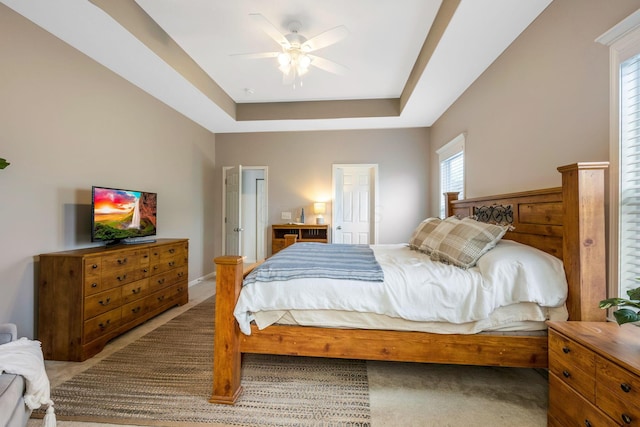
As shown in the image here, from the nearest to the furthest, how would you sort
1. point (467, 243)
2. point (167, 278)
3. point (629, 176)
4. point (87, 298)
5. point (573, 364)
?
point (573, 364) < point (629, 176) < point (467, 243) < point (87, 298) < point (167, 278)

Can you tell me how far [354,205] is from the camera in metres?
4.82

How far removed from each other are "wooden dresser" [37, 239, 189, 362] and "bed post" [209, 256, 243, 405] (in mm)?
1326

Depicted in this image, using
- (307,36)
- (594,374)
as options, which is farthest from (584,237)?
(307,36)

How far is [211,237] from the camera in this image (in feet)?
15.9

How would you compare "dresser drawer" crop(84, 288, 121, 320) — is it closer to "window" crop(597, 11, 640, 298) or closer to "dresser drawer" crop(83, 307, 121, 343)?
"dresser drawer" crop(83, 307, 121, 343)

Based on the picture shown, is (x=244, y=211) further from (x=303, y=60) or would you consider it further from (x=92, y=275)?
(x=303, y=60)

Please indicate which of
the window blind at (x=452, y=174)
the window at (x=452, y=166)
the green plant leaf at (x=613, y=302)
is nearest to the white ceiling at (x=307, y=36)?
the window at (x=452, y=166)

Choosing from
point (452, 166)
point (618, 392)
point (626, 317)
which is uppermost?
point (452, 166)

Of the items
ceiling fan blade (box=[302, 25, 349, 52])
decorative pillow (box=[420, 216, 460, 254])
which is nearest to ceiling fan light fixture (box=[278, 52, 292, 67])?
ceiling fan blade (box=[302, 25, 349, 52])

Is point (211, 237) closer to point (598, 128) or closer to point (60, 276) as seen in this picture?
point (60, 276)

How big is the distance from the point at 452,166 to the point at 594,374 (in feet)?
10.2

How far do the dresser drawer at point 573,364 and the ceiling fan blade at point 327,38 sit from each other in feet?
7.95

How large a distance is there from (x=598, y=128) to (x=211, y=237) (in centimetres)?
507

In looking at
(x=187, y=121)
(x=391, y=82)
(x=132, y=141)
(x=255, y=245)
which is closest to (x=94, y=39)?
(x=132, y=141)
